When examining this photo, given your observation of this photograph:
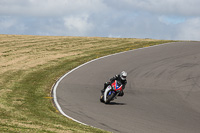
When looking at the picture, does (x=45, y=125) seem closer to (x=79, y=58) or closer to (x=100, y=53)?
(x=79, y=58)

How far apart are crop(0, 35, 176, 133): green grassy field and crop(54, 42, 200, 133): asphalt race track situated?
1.06 meters

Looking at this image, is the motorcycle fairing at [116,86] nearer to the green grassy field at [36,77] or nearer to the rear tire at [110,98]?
the rear tire at [110,98]

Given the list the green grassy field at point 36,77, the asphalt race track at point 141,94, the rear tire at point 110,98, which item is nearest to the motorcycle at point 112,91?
the rear tire at point 110,98

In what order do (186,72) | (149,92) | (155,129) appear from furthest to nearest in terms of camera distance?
(186,72) → (149,92) → (155,129)

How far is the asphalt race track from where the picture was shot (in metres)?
13.3

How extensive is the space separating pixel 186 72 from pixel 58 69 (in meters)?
9.66

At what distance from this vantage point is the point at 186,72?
2444 cm

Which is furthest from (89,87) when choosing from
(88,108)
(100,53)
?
(100,53)

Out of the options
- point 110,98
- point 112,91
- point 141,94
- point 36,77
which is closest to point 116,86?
point 112,91

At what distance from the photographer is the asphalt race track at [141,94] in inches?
523

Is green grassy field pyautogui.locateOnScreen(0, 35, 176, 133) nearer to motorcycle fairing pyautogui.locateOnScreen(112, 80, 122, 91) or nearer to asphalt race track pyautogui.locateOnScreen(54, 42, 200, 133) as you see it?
asphalt race track pyautogui.locateOnScreen(54, 42, 200, 133)

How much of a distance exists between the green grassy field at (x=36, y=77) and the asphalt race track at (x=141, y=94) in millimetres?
1064

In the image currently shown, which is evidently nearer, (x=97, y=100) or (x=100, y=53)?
(x=97, y=100)

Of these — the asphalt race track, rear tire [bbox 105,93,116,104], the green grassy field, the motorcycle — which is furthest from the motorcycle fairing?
the green grassy field
